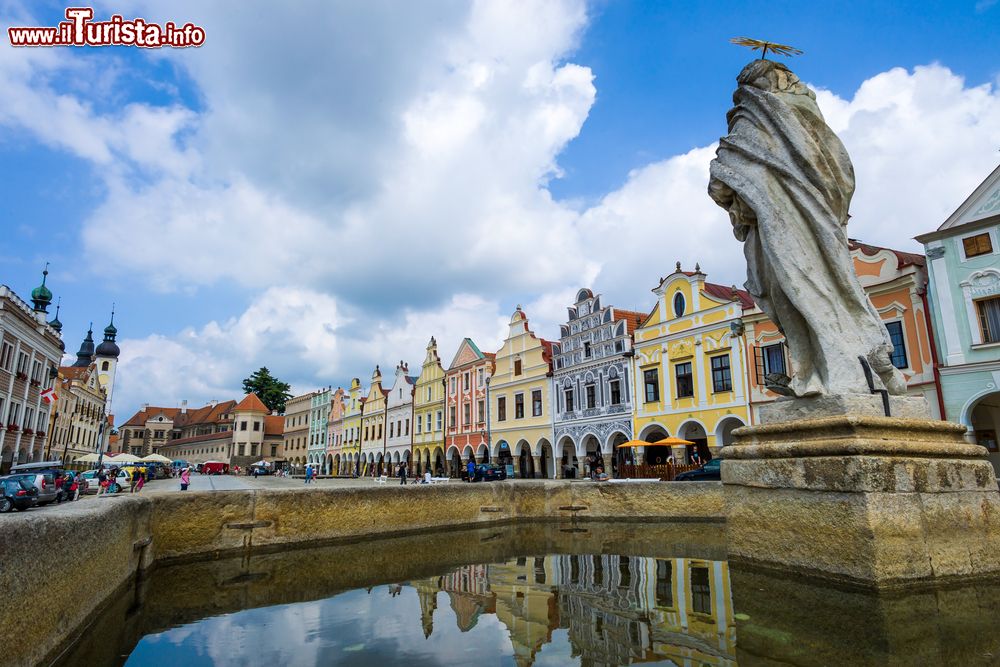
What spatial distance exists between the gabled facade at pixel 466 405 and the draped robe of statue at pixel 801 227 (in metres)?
37.2

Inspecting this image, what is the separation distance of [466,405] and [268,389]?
54.9 metres

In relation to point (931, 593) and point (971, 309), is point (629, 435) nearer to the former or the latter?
point (971, 309)

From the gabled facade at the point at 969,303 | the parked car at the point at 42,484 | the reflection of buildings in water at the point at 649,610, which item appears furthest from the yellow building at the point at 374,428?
the reflection of buildings in water at the point at 649,610

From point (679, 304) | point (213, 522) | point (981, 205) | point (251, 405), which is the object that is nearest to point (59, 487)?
point (213, 522)

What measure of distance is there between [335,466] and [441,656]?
67.3m

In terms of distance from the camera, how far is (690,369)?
2723 cm

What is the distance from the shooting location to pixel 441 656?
293cm

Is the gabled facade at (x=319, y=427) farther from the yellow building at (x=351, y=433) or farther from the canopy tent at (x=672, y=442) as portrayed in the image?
the canopy tent at (x=672, y=442)

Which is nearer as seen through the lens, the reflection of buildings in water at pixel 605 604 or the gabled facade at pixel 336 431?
the reflection of buildings in water at pixel 605 604

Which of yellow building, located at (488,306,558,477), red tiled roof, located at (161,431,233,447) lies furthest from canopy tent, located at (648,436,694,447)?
red tiled roof, located at (161,431,233,447)

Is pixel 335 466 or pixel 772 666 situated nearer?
pixel 772 666

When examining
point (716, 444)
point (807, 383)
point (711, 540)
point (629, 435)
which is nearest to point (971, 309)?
point (716, 444)

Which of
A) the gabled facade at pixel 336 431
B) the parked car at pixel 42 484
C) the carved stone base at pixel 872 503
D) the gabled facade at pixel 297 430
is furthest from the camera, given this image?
the gabled facade at pixel 297 430

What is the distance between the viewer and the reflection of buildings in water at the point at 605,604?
2930 millimetres
